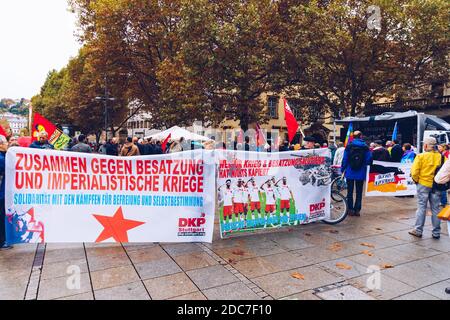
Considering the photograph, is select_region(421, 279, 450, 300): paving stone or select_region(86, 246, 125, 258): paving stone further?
select_region(86, 246, 125, 258): paving stone

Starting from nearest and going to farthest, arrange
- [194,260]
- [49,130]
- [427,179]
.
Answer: [194,260]
[427,179]
[49,130]

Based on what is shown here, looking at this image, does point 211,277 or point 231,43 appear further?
point 231,43

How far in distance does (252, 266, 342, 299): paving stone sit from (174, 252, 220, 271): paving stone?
79 centimetres

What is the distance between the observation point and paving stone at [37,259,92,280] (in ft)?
13.5

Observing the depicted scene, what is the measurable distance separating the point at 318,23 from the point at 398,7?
630 centimetres

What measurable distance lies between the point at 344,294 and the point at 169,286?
6.46 feet

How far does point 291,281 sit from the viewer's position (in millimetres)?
3975

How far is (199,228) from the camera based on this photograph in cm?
532

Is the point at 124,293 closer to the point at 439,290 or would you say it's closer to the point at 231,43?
the point at 439,290

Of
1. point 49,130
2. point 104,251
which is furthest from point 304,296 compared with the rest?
point 49,130

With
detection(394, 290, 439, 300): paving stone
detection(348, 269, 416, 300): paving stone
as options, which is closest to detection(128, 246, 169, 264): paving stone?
detection(348, 269, 416, 300): paving stone

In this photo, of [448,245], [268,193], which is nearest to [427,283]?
[448,245]

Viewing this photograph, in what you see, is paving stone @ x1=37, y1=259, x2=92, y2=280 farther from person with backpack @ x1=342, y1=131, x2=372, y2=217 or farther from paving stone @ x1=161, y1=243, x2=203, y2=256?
person with backpack @ x1=342, y1=131, x2=372, y2=217
